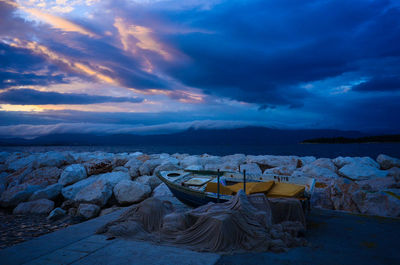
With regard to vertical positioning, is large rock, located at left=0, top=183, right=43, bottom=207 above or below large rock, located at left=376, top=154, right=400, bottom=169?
below

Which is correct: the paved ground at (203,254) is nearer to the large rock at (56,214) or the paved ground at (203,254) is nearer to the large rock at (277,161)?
the large rock at (56,214)

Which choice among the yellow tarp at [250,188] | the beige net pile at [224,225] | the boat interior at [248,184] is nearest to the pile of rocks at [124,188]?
the boat interior at [248,184]

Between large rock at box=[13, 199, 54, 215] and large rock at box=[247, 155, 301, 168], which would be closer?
large rock at box=[13, 199, 54, 215]

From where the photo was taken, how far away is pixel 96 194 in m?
10.3

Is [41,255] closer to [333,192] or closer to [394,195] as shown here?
[333,192]

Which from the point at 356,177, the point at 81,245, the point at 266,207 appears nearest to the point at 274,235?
the point at 266,207

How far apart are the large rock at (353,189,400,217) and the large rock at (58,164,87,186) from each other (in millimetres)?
12557

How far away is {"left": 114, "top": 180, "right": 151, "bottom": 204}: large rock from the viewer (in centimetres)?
1043

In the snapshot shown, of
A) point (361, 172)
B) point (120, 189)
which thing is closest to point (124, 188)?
point (120, 189)

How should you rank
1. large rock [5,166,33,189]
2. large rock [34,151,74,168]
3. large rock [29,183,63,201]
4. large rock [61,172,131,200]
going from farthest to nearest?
large rock [34,151,74,168] → large rock [5,166,33,189] → large rock [61,172,131,200] → large rock [29,183,63,201]

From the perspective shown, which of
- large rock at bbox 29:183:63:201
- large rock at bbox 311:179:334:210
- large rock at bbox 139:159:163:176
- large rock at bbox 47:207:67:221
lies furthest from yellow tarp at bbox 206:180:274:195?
large rock at bbox 139:159:163:176

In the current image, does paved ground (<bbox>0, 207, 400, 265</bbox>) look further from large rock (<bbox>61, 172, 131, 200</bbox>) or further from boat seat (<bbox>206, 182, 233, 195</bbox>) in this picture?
large rock (<bbox>61, 172, 131, 200</bbox>)

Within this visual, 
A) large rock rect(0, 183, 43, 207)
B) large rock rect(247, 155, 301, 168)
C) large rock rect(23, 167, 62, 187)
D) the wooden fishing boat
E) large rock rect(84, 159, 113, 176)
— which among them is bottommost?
large rock rect(0, 183, 43, 207)

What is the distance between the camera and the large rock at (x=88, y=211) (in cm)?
959
